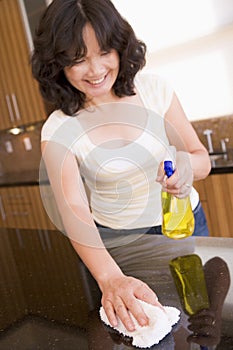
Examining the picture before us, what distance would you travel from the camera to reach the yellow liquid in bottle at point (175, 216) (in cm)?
100

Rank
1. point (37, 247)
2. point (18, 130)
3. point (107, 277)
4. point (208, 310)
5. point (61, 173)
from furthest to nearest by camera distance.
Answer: point (18, 130)
point (37, 247)
point (61, 173)
point (107, 277)
point (208, 310)

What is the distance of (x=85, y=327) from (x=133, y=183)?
1.65 ft

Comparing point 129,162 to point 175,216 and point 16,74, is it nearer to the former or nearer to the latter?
point 175,216

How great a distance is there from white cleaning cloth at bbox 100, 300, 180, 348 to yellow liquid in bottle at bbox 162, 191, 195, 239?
1.25 ft

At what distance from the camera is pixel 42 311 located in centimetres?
76

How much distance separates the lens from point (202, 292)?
2.26 feet

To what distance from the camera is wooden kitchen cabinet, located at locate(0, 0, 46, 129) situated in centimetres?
331

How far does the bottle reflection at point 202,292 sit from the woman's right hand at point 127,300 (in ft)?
0.20

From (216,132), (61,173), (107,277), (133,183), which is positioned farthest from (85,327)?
(216,132)

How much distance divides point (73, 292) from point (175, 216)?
32 cm

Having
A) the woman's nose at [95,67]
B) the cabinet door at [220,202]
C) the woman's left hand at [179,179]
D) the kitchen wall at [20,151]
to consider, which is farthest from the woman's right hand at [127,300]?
the kitchen wall at [20,151]

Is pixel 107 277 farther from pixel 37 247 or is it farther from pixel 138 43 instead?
pixel 138 43

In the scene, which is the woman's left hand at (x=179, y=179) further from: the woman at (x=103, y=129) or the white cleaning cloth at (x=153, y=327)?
the white cleaning cloth at (x=153, y=327)

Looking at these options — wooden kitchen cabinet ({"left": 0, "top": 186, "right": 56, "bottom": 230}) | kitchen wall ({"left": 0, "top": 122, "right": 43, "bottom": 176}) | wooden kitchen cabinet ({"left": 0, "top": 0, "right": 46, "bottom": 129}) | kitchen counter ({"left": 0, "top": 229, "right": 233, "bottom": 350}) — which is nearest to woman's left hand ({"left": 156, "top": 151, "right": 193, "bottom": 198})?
kitchen counter ({"left": 0, "top": 229, "right": 233, "bottom": 350})
